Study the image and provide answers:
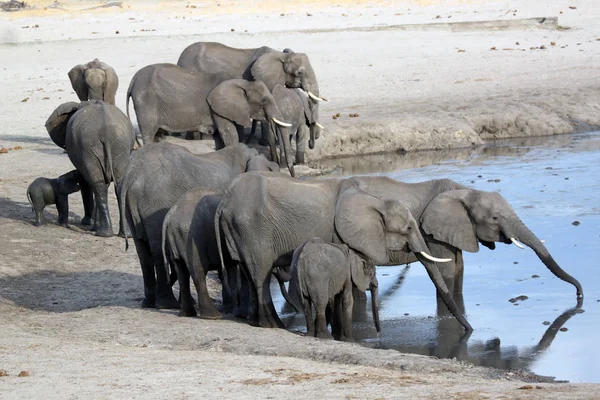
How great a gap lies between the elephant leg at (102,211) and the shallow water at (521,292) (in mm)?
2806

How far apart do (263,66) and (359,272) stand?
328 inches

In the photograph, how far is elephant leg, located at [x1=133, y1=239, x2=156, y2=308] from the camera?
34.0 ft

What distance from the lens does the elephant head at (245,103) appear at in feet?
49.9

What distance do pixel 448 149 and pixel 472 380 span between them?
11.6m

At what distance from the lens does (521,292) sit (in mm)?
10742

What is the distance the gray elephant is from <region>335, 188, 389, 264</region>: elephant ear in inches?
40.0

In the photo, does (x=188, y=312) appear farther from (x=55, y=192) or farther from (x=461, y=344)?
(x=55, y=192)

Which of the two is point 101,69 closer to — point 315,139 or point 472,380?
point 315,139

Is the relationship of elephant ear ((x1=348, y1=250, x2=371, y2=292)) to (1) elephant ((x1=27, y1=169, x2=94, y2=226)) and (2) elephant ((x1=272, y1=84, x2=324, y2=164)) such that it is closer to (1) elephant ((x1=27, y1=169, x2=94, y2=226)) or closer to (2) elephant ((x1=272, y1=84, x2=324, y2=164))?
(1) elephant ((x1=27, y1=169, x2=94, y2=226))

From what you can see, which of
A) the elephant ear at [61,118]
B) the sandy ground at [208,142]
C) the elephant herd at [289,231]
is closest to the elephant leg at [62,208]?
the sandy ground at [208,142]

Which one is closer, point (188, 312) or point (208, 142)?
point (188, 312)

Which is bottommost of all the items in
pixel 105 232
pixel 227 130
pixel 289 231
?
pixel 105 232

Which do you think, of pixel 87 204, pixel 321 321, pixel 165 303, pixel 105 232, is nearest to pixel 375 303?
pixel 321 321

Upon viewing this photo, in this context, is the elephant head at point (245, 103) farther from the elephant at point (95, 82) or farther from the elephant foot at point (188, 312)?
the elephant foot at point (188, 312)
